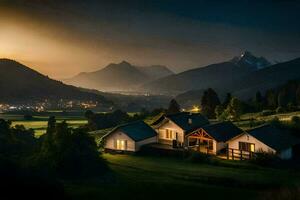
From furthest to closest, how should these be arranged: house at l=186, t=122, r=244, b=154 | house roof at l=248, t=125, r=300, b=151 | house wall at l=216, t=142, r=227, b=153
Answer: house at l=186, t=122, r=244, b=154 < house wall at l=216, t=142, r=227, b=153 < house roof at l=248, t=125, r=300, b=151

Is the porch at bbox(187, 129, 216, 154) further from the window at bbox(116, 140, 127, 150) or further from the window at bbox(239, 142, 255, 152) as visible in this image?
the window at bbox(116, 140, 127, 150)

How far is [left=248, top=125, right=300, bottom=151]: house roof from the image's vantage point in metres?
48.7

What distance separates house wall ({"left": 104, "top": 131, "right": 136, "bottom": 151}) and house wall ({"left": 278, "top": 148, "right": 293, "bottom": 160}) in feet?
68.8

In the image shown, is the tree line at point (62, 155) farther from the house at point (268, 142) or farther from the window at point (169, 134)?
the window at point (169, 134)

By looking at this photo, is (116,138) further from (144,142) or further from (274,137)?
(274,137)

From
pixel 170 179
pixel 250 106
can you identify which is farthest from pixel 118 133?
pixel 250 106

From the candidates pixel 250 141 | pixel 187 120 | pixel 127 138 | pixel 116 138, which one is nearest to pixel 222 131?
pixel 250 141

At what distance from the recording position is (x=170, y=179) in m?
35.9

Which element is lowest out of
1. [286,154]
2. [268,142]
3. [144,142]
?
[286,154]

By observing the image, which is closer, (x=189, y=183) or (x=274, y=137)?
(x=189, y=183)

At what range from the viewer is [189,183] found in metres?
34.1

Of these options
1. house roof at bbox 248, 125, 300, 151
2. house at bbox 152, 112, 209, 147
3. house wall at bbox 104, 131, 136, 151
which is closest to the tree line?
house wall at bbox 104, 131, 136, 151

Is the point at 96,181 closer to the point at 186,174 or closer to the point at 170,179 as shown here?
the point at 170,179

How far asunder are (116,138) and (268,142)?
22581mm
